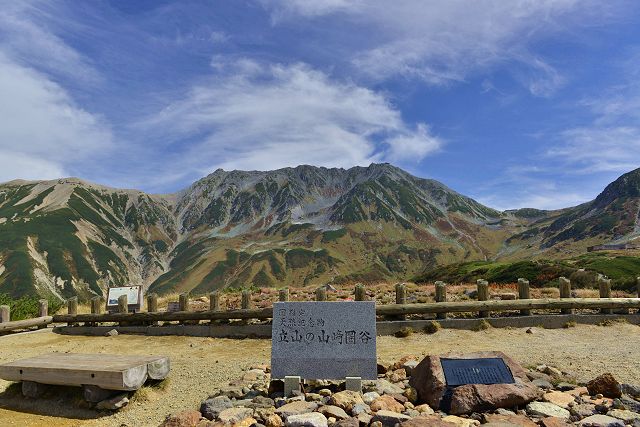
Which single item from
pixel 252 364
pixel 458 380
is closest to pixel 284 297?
pixel 252 364

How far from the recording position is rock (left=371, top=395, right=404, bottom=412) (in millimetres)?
7215

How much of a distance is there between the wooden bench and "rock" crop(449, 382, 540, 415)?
5.83 metres

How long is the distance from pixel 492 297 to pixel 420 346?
599 cm

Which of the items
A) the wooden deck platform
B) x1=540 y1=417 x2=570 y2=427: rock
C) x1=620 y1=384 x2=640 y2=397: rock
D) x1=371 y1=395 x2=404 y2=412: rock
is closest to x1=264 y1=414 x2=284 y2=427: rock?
x1=371 y1=395 x2=404 y2=412: rock

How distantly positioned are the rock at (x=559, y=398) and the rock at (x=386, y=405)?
7.74ft

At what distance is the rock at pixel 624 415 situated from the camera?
6.55 metres

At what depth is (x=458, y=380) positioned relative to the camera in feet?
24.8

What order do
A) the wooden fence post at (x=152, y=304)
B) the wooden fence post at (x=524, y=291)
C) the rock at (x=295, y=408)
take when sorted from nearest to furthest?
1. the rock at (x=295, y=408)
2. the wooden fence post at (x=524, y=291)
3. the wooden fence post at (x=152, y=304)

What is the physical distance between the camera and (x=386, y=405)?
730 centimetres

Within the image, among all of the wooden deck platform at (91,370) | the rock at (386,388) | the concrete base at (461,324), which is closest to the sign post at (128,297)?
the concrete base at (461,324)

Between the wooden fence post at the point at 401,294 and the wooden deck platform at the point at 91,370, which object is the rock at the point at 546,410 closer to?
the wooden deck platform at the point at 91,370

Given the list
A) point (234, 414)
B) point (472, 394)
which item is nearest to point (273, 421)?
point (234, 414)

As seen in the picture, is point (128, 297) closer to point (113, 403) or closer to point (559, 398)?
point (113, 403)

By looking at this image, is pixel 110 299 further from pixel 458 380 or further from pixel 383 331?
pixel 458 380
